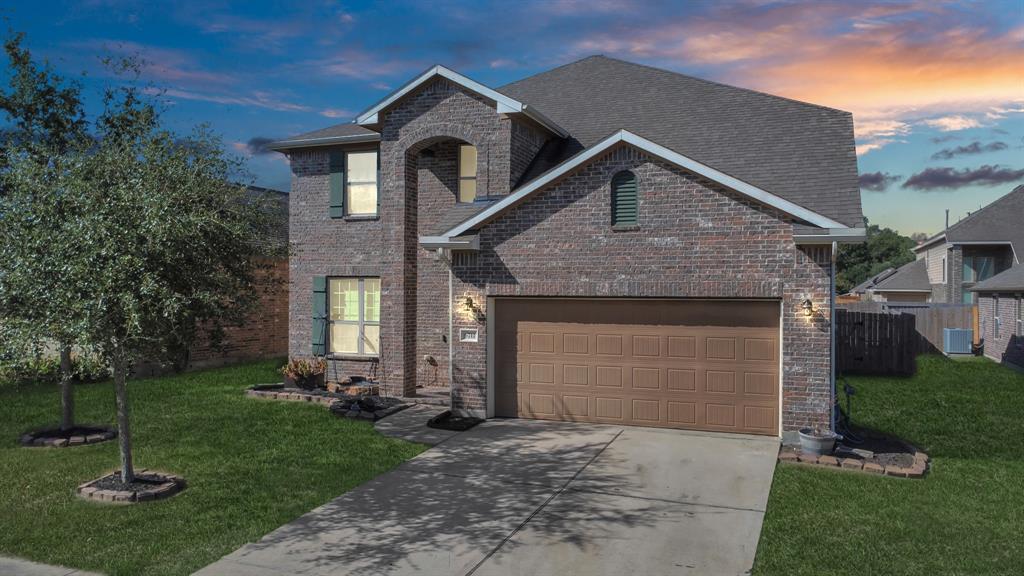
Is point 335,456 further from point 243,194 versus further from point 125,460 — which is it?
point 243,194

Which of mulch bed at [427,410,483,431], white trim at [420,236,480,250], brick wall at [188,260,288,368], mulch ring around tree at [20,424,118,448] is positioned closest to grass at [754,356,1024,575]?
mulch bed at [427,410,483,431]

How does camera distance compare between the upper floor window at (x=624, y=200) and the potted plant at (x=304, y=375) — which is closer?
the upper floor window at (x=624, y=200)

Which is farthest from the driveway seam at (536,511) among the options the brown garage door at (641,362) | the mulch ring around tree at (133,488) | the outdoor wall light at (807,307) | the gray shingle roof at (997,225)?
the gray shingle roof at (997,225)

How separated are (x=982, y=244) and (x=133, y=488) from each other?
34.2 meters

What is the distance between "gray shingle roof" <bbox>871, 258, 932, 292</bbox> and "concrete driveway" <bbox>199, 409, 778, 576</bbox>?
3495cm

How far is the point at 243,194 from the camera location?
31.3 feet

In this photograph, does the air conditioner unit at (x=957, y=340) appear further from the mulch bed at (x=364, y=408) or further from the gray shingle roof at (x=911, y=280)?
the mulch bed at (x=364, y=408)

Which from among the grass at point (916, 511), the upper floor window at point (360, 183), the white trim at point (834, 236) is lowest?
the grass at point (916, 511)

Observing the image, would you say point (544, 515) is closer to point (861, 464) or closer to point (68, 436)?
point (861, 464)

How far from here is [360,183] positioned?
1673 centimetres

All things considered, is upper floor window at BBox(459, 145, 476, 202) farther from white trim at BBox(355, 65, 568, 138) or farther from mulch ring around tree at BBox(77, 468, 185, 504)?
mulch ring around tree at BBox(77, 468, 185, 504)

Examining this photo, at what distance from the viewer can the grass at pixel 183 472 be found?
22.1 feet

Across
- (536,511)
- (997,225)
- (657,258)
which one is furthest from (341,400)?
(997,225)

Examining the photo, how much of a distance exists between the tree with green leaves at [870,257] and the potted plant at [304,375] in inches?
3139
